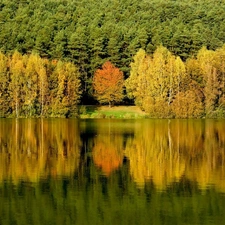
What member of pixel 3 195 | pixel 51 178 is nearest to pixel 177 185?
pixel 51 178

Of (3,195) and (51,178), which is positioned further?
(51,178)

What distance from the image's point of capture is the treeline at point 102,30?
9012 cm

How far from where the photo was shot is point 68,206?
1955 cm

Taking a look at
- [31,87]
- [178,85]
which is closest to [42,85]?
[31,87]

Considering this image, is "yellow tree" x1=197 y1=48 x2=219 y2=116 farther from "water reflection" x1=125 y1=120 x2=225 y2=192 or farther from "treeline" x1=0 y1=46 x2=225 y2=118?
"water reflection" x1=125 y1=120 x2=225 y2=192

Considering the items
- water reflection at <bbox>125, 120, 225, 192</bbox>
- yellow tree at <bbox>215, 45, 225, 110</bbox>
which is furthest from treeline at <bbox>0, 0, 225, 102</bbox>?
water reflection at <bbox>125, 120, 225, 192</bbox>

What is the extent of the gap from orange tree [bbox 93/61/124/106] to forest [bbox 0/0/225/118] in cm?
Answer: 68

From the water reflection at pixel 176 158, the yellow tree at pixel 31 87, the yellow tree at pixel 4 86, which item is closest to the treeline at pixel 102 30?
the yellow tree at pixel 31 87

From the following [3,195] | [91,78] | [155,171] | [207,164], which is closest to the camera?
[3,195]

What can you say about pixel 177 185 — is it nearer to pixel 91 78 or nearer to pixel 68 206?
pixel 68 206

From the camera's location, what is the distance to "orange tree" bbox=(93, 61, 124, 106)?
8225 centimetres

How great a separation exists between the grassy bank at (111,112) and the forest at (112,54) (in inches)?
51.2

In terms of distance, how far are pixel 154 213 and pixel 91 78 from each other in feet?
233

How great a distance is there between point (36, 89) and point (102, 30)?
21.6m
